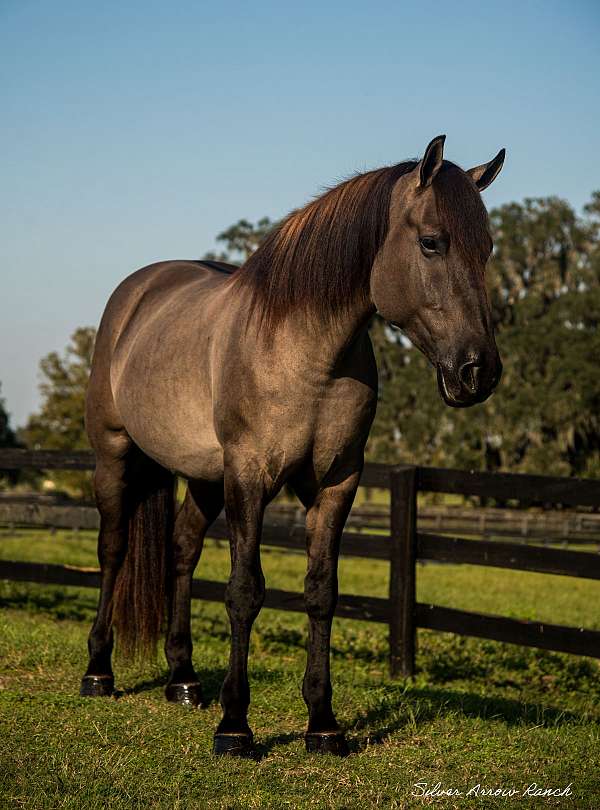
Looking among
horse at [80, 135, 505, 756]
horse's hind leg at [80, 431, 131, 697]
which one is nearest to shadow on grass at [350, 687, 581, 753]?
horse at [80, 135, 505, 756]

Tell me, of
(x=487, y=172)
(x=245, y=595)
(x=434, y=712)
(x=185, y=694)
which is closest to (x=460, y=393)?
→ (x=487, y=172)

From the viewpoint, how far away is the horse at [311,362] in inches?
141

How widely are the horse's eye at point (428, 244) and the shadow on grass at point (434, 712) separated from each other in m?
2.20

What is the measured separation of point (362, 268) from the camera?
3902 mm

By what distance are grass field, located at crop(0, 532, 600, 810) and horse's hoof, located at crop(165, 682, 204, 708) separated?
0.08 meters

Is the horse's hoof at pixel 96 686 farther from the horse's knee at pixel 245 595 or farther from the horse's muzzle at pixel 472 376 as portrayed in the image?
the horse's muzzle at pixel 472 376

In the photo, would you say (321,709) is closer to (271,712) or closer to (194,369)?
(271,712)

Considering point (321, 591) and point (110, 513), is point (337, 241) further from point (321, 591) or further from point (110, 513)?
point (110, 513)

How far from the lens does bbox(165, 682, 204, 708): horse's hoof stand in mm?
4992

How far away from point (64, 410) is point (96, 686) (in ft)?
118

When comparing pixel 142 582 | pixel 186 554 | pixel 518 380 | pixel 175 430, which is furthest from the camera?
pixel 518 380

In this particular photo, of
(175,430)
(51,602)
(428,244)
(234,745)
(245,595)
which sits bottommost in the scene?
(51,602)

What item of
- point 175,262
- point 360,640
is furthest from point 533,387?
point 175,262

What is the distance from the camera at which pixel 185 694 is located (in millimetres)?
5020
